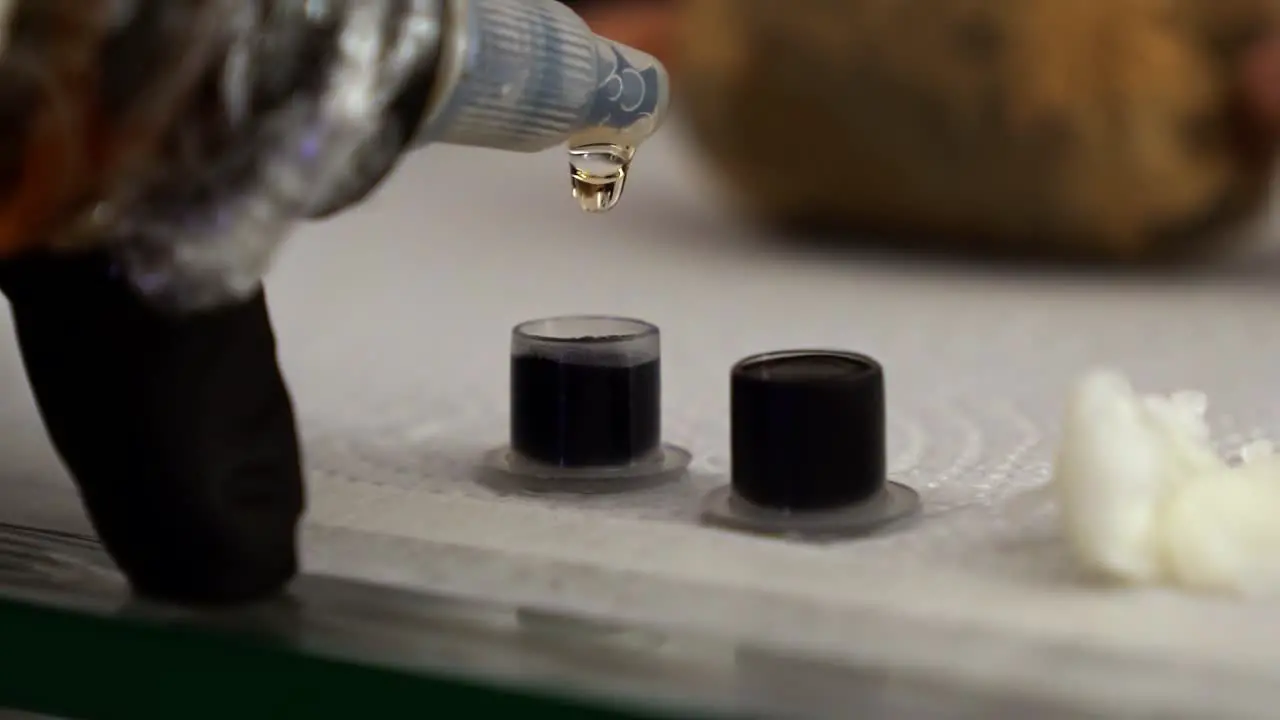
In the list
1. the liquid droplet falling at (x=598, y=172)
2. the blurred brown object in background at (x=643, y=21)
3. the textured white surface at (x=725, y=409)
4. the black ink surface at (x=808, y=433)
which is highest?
the liquid droplet falling at (x=598, y=172)

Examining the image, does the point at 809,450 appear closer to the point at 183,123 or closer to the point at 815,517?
the point at 815,517

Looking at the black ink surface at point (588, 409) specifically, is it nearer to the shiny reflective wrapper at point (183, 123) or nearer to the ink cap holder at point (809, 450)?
the ink cap holder at point (809, 450)

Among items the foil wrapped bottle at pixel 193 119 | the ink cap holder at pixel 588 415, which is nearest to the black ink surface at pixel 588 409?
the ink cap holder at pixel 588 415

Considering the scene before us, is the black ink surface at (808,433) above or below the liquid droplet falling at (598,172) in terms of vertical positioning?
below

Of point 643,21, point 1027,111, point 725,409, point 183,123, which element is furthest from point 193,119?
point 643,21

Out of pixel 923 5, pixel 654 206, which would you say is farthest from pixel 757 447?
pixel 654 206

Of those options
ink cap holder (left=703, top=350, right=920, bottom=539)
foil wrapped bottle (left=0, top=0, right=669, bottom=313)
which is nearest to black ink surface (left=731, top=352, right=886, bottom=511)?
ink cap holder (left=703, top=350, right=920, bottom=539)
